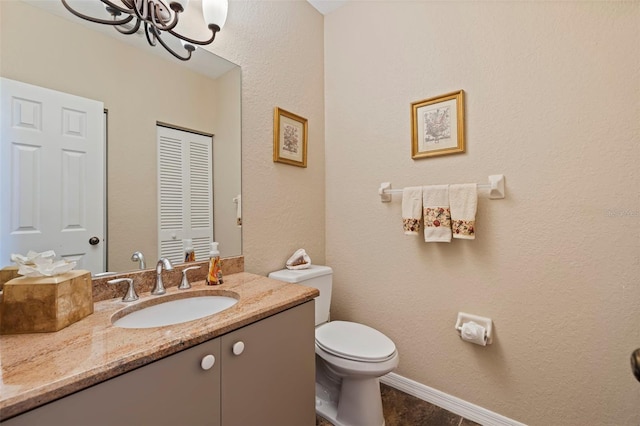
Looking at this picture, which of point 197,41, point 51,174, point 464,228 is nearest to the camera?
point 51,174

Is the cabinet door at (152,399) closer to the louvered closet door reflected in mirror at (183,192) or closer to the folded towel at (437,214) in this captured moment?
the louvered closet door reflected in mirror at (183,192)

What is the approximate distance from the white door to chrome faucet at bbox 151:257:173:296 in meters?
0.19

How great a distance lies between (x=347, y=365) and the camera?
1.27 meters

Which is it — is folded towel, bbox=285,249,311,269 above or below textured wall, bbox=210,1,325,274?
below

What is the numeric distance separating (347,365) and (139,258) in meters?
1.05

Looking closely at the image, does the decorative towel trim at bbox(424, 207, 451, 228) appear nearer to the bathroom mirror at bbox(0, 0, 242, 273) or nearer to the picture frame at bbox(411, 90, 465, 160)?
the picture frame at bbox(411, 90, 465, 160)

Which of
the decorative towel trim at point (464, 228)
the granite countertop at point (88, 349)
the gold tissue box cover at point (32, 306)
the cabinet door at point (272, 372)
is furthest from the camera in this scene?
the decorative towel trim at point (464, 228)

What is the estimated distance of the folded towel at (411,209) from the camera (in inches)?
60.8

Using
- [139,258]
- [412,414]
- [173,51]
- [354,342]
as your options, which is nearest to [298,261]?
[354,342]

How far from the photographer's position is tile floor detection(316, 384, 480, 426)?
56.6 inches

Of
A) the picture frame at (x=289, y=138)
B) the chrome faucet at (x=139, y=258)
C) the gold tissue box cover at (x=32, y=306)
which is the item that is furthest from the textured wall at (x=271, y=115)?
the gold tissue box cover at (x=32, y=306)

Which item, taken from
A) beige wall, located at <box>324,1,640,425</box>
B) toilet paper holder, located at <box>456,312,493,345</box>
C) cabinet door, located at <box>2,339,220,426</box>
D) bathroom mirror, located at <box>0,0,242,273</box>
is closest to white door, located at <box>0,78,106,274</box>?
bathroom mirror, located at <box>0,0,242,273</box>

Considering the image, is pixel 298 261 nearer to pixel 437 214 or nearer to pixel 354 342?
pixel 354 342

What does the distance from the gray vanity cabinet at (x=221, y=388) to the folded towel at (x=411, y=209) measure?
2.56ft
